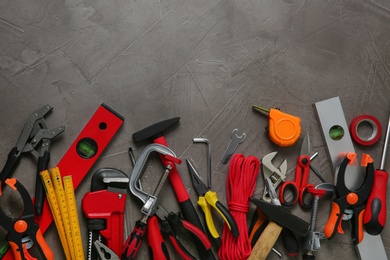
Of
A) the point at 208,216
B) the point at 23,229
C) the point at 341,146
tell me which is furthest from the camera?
the point at 341,146

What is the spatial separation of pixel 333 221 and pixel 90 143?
71 centimetres

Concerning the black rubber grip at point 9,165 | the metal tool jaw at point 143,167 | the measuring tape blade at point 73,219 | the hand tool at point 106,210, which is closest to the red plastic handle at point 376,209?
the metal tool jaw at point 143,167

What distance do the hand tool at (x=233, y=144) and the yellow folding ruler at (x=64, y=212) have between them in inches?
17.3

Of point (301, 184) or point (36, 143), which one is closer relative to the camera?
point (36, 143)

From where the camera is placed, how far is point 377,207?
4.95 ft

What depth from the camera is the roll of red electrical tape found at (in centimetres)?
158

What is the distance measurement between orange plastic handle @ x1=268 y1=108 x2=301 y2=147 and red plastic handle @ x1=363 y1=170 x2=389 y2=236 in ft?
0.89

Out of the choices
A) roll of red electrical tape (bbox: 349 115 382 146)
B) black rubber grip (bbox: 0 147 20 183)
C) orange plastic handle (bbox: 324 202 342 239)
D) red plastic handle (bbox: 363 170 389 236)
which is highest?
roll of red electrical tape (bbox: 349 115 382 146)

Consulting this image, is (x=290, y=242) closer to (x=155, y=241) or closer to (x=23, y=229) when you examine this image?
(x=155, y=241)

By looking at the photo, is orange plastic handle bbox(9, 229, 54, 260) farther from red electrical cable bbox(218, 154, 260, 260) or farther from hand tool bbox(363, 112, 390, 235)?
hand tool bbox(363, 112, 390, 235)

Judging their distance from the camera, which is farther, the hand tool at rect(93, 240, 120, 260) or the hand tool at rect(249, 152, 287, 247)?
the hand tool at rect(249, 152, 287, 247)

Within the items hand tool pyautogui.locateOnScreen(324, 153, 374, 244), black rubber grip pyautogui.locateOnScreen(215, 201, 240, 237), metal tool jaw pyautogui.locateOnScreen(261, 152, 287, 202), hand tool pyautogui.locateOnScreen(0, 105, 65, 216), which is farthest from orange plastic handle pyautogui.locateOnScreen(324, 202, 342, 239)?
hand tool pyautogui.locateOnScreen(0, 105, 65, 216)

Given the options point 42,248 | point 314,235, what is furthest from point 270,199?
point 42,248

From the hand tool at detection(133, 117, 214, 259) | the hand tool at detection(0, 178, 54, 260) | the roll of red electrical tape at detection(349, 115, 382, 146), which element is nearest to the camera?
the hand tool at detection(0, 178, 54, 260)
